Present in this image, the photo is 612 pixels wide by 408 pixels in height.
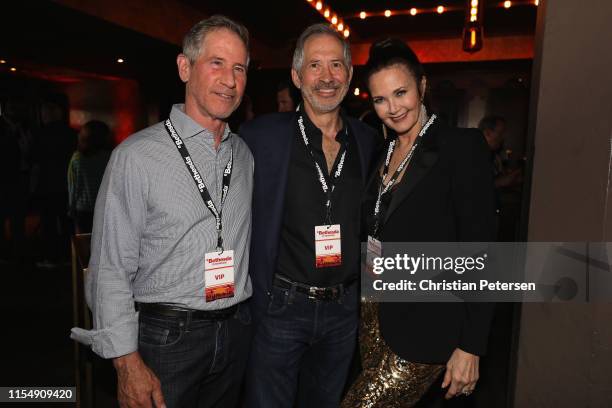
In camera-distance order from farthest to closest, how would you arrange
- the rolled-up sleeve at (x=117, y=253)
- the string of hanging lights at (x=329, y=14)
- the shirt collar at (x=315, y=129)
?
1. the string of hanging lights at (x=329, y=14)
2. the shirt collar at (x=315, y=129)
3. the rolled-up sleeve at (x=117, y=253)

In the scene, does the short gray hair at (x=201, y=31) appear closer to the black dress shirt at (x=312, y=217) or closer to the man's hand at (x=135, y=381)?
the black dress shirt at (x=312, y=217)

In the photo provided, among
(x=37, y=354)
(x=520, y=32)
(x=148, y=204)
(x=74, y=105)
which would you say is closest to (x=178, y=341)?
(x=148, y=204)

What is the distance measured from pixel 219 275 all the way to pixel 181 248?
16 cm

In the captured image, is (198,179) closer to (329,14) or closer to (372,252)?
(372,252)

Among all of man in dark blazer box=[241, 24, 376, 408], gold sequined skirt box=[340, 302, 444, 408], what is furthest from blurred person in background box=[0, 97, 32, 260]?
gold sequined skirt box=[340, 302, 444, 408]

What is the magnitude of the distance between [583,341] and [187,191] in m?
1.66

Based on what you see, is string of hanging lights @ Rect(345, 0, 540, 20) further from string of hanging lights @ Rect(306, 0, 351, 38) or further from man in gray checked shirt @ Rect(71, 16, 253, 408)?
man in gray checked shirt @ Rect(71, 16, 253, 408)

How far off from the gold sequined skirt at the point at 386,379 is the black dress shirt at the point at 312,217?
0.94 ft

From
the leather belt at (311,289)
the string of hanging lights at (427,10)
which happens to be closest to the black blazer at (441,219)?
the leather belt at (311,289)

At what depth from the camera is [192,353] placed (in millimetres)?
1505

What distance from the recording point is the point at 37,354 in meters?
3.40

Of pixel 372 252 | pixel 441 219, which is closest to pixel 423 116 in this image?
pixel 441 219

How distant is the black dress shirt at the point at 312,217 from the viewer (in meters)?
1.88

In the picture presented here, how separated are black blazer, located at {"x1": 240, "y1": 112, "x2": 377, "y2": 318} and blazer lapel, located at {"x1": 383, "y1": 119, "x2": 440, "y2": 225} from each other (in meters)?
0.42
